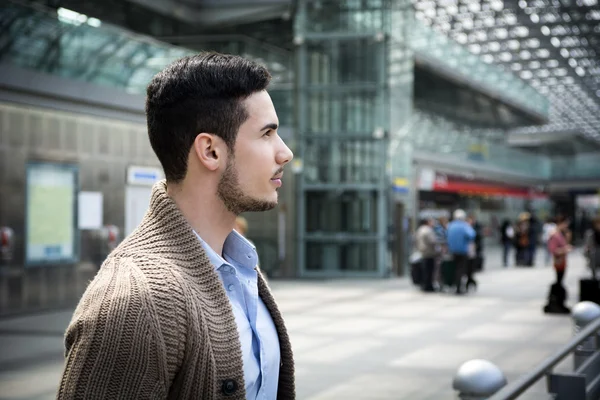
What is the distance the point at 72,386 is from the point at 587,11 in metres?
30.9

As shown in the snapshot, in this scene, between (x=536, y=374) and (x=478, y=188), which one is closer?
(x=536, y=374)

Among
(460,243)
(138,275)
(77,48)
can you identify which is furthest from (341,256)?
(138,275)

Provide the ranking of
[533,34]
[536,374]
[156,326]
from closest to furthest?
[156,326], [536,374], [533,34]

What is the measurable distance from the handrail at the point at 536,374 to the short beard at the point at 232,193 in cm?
194

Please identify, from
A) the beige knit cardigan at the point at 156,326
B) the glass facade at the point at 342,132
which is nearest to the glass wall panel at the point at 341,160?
the glass facade at the point at 342,132

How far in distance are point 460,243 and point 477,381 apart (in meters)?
13.1

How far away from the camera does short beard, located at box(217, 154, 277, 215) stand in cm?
178

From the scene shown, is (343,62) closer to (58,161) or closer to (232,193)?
(58,161)

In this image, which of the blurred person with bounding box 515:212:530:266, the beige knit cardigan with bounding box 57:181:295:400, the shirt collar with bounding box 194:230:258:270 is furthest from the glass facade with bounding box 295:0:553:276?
the beige knit cardigan with bounding box 57:181:295:400

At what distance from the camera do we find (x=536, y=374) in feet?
13.7

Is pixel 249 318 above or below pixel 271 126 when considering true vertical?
below

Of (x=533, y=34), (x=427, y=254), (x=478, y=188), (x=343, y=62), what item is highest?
(x=533, y=34)

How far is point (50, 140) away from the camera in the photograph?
14.4 m

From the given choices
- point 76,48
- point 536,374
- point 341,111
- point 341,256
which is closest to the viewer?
point 536,374
